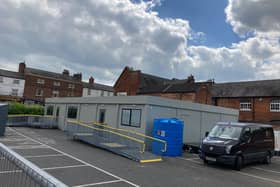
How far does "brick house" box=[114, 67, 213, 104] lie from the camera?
33.8 metres

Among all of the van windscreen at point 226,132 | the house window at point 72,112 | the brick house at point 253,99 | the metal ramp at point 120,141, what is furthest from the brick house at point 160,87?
the van windscreen at point 226,132

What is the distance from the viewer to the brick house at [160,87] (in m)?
33.8

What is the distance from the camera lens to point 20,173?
8.82 feet

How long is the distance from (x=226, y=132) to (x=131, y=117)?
19.7ft

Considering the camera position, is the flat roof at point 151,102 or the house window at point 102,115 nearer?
the flat roof at point 151,102

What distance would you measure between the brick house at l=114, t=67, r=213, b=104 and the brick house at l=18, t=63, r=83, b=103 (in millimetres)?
16696

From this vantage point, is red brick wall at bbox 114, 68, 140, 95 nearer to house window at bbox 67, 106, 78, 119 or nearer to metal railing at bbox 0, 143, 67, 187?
house window at bbox 67, 106, 78, 119

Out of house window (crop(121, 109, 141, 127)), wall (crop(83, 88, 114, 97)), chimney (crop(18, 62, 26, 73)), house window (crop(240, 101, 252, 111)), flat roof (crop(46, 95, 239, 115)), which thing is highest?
chimney (crop(18, 62, 26, 73))

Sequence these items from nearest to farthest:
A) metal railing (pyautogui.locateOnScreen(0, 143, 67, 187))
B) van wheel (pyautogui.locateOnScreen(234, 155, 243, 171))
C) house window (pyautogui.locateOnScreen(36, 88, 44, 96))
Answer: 1. metal railing (pyautogui.locateOnScreen(0, 143, 67, 187))
2. van wheel (pyautogui.locateOnScreen(234, 155, 243, 171))
3. house window (pyautogui.locateOnScreen(36, 88, 44, 96))

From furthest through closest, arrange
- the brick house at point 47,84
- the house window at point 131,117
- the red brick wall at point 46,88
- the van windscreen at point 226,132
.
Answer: the brick house at point 47,84 < the red brick wall at point 46,88 < the house window at point 131,117 < the van windscreen at point 226,132

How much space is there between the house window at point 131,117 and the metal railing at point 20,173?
10.6m

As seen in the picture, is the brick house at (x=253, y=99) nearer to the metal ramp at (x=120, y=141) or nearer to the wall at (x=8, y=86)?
the metal ramp at (x=120, y=141)

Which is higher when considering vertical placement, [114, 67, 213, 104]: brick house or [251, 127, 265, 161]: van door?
[114, 67, 213, 104]: brick house

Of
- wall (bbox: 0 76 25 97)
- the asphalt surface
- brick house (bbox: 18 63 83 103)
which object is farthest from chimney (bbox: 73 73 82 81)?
the asphalt surface
